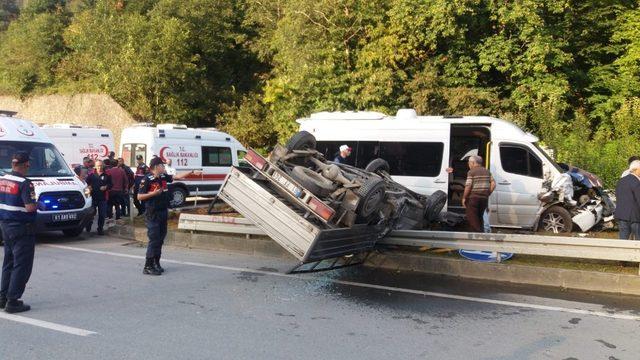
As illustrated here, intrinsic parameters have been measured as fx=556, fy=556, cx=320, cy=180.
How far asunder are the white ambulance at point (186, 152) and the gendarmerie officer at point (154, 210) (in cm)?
855

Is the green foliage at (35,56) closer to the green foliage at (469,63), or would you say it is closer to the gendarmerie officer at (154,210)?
the green foliage at (469,63)

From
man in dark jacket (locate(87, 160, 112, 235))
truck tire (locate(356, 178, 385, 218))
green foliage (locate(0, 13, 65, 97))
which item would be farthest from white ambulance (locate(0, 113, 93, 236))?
green foliage (locate(0, 13, 65, 97))

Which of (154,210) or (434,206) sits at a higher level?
(154,210)

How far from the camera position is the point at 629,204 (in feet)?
26.9

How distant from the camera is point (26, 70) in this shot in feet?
115

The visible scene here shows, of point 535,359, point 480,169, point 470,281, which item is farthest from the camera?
point 480,169

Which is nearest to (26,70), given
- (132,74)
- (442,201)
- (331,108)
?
(132,74)

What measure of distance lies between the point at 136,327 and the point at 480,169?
635cm

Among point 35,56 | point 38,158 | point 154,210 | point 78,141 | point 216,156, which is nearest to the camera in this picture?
point 154,210

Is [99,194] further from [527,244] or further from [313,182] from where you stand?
[527,244]

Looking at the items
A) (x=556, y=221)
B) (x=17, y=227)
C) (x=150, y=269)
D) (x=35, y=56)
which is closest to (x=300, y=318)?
(x=150, y=269)

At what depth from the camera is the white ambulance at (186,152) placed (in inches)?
672

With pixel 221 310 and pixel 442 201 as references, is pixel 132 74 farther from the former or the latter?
pixel 221 310

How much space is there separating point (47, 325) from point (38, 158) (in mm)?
6935
